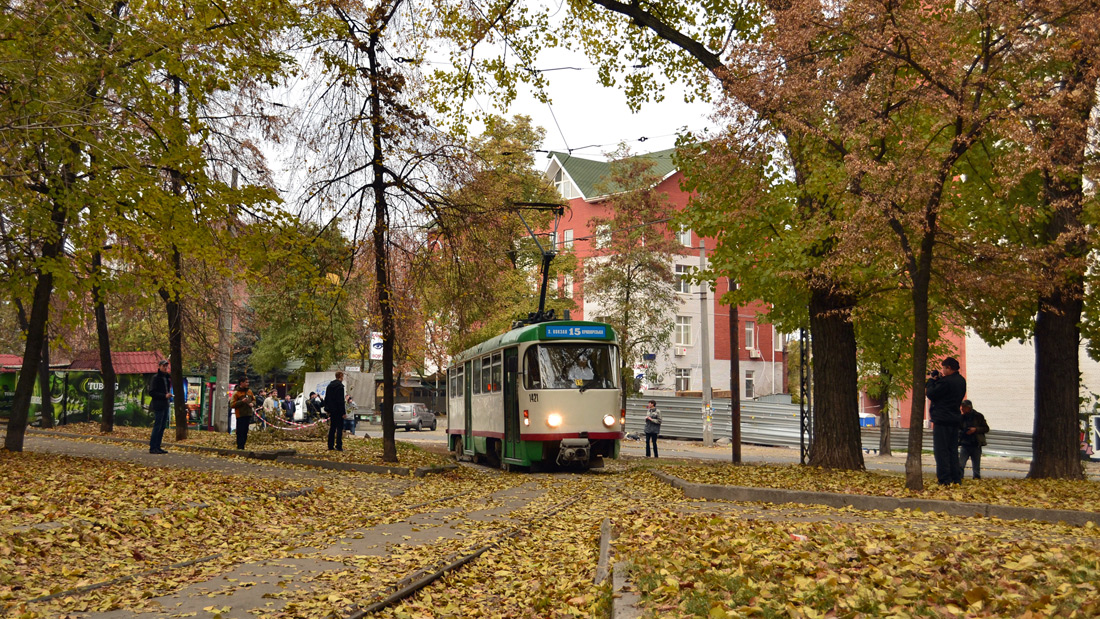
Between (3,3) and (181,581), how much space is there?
10609mm

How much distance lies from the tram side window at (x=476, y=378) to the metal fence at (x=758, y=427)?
21.5 metres

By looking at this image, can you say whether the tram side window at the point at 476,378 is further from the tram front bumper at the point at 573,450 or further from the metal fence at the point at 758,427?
the metal fence at the point at 758,427

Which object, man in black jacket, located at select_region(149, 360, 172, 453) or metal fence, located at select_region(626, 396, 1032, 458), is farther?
metal fence, located at select_region(626, 396, 1032, 458)

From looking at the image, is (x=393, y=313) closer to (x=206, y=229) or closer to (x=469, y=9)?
(x=206, y=229)

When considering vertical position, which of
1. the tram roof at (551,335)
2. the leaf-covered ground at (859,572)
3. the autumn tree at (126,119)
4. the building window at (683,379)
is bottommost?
the leaf-covered ground at (859,572)

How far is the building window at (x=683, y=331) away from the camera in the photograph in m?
62.2

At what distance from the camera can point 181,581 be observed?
8367 mm

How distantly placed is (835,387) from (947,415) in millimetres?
4240

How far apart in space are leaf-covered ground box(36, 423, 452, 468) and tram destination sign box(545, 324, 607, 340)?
3.79 metres

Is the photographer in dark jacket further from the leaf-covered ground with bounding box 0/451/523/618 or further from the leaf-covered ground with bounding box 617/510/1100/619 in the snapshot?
the leaf-covered ground with bounding box 0/451/523/618

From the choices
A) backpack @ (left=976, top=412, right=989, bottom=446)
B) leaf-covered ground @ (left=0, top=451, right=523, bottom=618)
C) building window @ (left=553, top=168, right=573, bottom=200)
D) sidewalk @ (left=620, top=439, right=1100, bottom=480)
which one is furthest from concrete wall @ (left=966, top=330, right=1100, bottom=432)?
leaf-covered ground @ (left=0, top=451, right=523, bottom=618)

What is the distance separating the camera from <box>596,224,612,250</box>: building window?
4053cm

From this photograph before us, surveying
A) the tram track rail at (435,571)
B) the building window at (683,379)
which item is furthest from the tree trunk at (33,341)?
the building window at (683,379)

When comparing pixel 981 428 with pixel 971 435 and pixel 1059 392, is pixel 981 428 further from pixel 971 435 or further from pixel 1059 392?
pixel 1059 392
